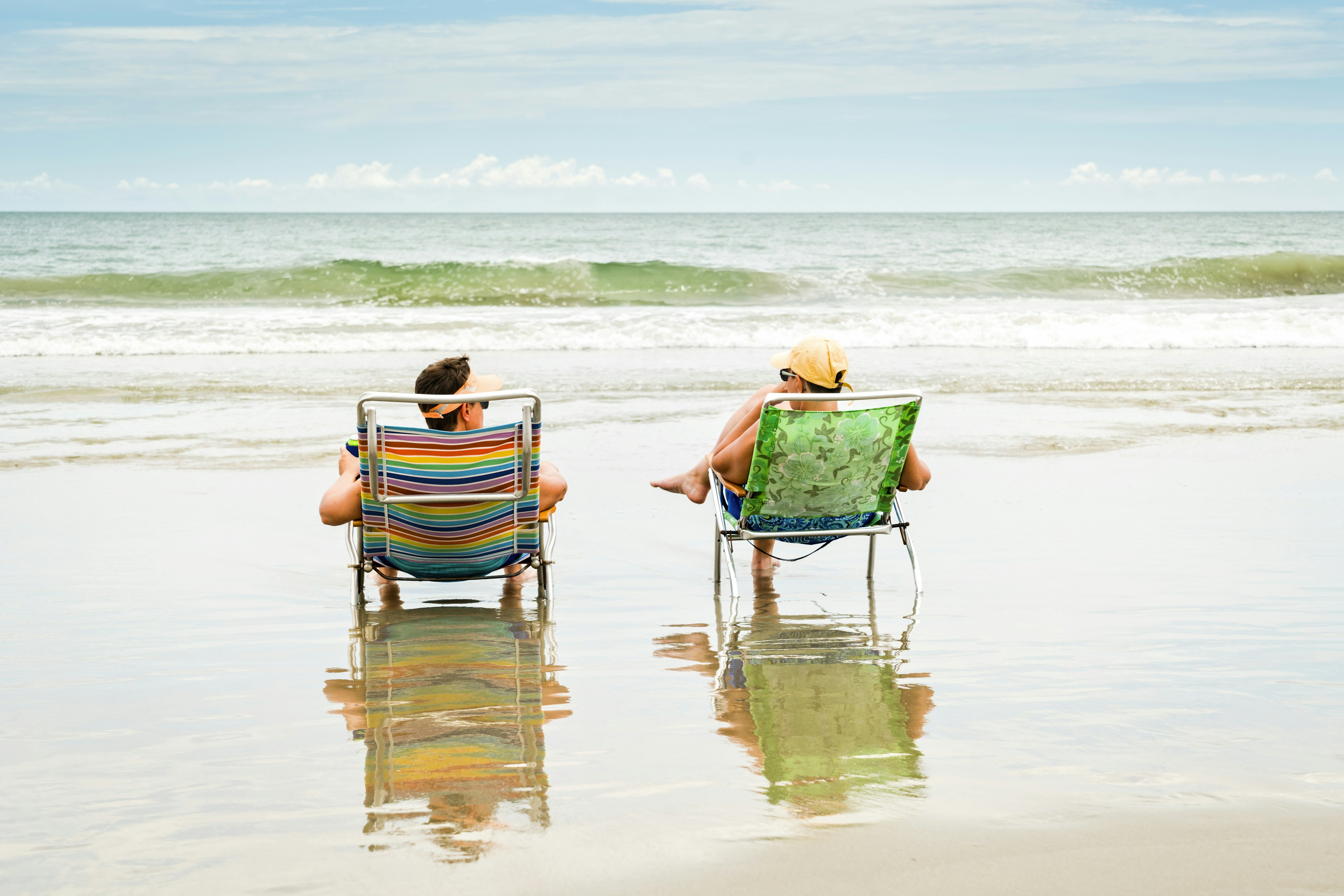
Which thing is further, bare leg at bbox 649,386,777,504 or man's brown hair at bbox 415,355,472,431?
bare leg at bbox 649,386,777,504

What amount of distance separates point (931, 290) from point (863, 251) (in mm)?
11770

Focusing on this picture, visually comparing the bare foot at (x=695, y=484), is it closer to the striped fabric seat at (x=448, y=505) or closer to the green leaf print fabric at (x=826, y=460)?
the green leaf print fabric at (x=826, y=460)

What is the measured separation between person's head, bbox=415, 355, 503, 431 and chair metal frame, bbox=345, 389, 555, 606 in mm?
88

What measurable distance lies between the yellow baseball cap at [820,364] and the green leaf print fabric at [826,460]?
0.24 m

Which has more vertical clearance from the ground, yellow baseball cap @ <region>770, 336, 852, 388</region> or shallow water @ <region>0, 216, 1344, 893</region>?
yellow baseball cap @ <region>770, 336, 852, 388</region>

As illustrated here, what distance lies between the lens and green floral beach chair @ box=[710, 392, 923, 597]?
4711 millimetres

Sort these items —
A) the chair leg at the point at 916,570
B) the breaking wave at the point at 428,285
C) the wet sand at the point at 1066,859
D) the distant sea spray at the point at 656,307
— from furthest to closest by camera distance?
the breaking wave at the point at 428,285
the distant sea spray at the point at 656,307
the chair leg at the point at 916,570
the wet sand at the point at 1066,859

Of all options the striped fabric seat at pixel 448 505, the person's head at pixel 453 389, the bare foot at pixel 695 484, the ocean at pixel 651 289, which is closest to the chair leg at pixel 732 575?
the bare foot at pixel 695 484

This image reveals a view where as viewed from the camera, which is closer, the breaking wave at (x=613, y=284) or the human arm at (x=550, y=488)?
the human arm at (x=550, y=488)

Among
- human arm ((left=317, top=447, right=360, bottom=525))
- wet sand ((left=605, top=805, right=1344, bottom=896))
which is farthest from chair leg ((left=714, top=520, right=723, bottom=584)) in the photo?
wet sand ((left=605, top=805, right=1344, bottom=896))

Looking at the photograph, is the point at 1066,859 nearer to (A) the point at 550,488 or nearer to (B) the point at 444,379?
(A) the point at 550,488

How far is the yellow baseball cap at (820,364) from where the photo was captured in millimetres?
4910

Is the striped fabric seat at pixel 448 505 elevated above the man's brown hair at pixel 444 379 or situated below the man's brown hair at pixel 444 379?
below

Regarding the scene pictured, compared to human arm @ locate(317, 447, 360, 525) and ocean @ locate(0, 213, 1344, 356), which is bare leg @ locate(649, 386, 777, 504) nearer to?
human arm @ locate(317, 447, 360, 525)
